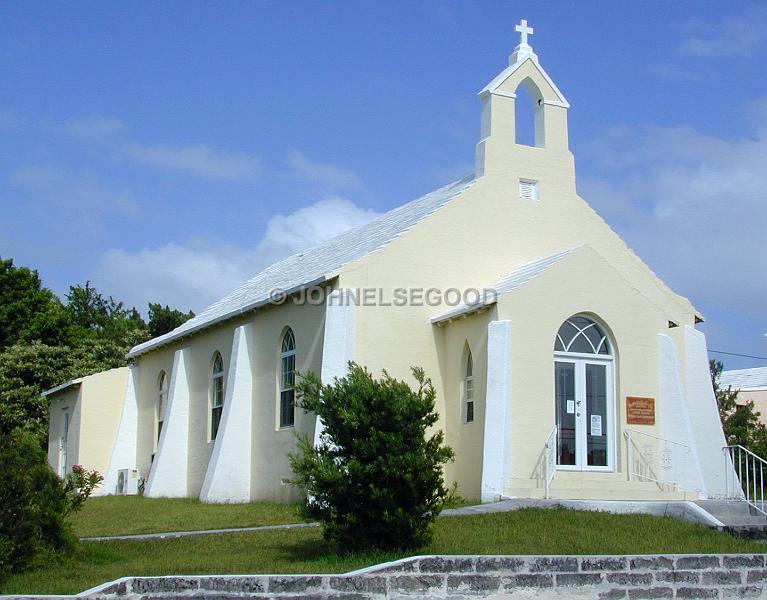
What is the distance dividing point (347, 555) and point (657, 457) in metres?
9.57

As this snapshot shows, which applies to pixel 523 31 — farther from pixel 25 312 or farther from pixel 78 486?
pixel 25 312

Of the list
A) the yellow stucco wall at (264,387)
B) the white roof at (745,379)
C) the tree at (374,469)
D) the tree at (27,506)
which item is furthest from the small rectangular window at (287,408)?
the white roof at (745,379)

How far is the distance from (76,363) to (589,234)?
2453 cm

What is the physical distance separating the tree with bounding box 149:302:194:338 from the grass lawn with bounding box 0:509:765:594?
29640mm

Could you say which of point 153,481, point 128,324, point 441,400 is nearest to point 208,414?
point 153,481

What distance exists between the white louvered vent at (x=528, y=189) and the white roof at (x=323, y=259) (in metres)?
1.16

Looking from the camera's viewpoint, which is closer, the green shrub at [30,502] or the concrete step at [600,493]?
the green shrub at [30,502]

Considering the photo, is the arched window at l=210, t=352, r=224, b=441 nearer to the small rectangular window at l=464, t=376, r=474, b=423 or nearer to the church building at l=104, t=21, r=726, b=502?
the church building at l=104, t=21, r=726, b=502

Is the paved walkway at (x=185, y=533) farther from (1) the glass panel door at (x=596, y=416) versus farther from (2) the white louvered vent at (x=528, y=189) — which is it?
(2) the white louvered vent at (x=528, y=189)

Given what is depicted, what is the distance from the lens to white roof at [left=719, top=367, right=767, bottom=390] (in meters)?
49.7

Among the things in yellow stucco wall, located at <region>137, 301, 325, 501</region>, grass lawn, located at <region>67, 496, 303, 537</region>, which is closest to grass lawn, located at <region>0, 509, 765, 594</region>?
grass lawn, located at <region>67, 496, 303, 537</region>

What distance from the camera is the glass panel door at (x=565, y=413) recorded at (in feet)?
67.7

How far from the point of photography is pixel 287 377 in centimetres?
2386

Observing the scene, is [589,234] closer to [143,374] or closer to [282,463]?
[282,463]
